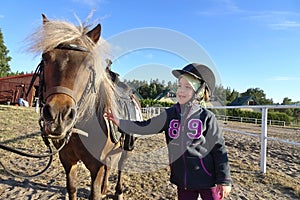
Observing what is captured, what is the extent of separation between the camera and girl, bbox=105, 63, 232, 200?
1.81 metres

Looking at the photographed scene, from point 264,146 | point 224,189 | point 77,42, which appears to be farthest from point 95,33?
point 264,146

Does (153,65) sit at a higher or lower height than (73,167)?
higher

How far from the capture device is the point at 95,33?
210cm

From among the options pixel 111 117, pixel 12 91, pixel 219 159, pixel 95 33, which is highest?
pixel 12 91

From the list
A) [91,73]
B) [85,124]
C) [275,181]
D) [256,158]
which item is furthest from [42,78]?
[256,158]

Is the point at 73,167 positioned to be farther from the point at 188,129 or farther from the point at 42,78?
the point at 188,129

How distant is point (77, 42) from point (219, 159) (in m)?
1.49

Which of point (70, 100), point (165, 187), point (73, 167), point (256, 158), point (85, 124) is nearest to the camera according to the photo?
point (70, 100)

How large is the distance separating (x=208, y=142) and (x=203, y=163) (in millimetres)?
169

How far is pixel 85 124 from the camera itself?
85.6 inches

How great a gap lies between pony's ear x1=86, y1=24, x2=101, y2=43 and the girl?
776mm

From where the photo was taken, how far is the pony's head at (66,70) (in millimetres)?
1555

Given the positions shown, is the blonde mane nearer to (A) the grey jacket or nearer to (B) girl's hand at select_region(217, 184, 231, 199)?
(A) the grey jacket

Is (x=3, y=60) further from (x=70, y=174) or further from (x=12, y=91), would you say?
(x=70, y=174)
